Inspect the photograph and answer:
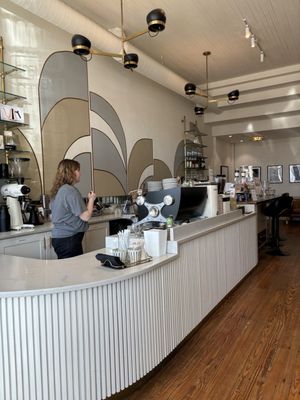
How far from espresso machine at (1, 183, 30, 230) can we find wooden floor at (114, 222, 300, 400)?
2131mm

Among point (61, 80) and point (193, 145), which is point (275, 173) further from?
point (61, 80)

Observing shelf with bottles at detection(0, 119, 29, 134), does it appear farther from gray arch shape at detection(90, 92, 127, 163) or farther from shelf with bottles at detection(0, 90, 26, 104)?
gray arch shape at detection(90, 92, 127, 163)

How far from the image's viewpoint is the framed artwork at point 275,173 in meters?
11.4

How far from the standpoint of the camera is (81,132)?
4.82 m

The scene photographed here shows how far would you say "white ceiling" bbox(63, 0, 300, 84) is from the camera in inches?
174

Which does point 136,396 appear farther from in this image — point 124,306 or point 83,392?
point 124,306

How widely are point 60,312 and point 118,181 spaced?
4170mm

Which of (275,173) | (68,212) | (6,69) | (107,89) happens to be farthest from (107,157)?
(275,173)

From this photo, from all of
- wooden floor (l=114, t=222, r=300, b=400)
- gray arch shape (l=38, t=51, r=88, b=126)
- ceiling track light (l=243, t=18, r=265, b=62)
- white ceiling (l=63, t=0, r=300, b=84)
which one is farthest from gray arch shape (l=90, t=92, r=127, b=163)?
wooden floor (l=114, t=222, r=300, b=400)

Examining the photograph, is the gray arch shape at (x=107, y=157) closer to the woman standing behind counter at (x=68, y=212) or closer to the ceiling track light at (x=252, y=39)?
the woman standing behind counter at (x=68, y=212)

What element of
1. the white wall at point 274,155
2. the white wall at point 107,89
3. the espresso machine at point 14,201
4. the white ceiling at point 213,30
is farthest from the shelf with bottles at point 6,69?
the white wall at point 274,155

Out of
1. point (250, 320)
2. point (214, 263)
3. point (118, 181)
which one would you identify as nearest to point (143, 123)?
point (118, 181)

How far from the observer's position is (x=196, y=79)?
754cm

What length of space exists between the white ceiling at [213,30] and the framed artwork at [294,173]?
5.23 meters
